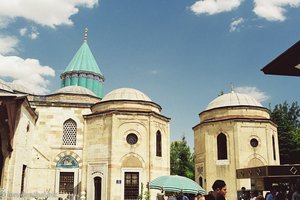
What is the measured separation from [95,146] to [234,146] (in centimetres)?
927

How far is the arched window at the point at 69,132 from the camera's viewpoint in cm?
2216

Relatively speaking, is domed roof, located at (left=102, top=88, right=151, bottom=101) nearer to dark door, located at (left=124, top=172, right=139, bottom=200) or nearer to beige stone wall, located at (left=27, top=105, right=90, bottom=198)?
beige stone wall, located at (left=27, top=105, right=90, bottom=198)

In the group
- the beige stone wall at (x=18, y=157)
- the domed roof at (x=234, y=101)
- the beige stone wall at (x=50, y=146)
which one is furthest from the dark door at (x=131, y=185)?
the domed roof at (x=234, y=101)

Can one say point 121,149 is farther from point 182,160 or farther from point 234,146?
Answer: point 182,160

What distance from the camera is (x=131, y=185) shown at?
19.6m

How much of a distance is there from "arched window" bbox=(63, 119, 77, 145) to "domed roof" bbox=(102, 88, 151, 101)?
2983 millimetres

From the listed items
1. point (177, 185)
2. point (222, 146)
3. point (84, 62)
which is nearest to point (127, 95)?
point (222, 146)

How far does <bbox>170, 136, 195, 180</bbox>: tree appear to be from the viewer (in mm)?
35875

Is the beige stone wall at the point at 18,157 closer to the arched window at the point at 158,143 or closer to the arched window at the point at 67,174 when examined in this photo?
the arched window at the point at 67,174

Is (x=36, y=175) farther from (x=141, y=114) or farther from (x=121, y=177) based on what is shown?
(x=141, y=114)

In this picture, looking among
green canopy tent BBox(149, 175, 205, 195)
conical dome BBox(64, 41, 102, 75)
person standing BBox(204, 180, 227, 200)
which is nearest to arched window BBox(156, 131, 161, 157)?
green canopy tent BBox(149, 175, 205, 195)

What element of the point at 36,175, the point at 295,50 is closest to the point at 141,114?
the point at 36,175

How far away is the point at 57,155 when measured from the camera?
854 inches

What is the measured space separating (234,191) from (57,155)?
11.9 metres
